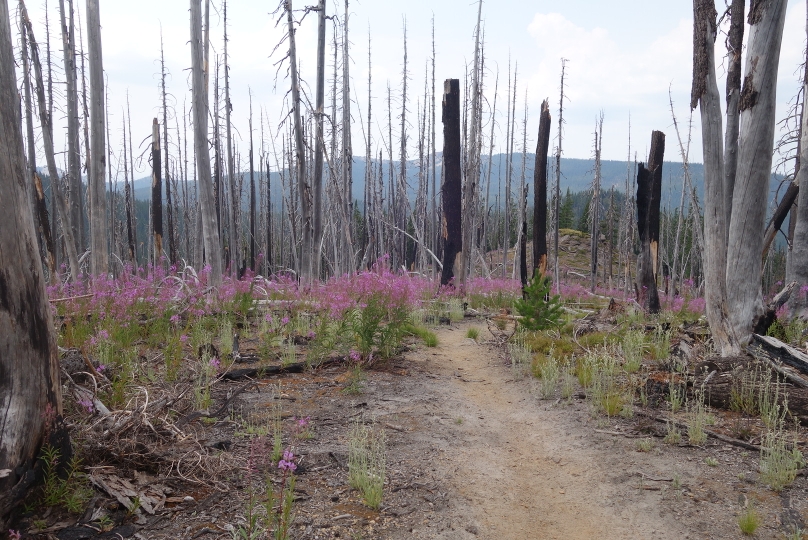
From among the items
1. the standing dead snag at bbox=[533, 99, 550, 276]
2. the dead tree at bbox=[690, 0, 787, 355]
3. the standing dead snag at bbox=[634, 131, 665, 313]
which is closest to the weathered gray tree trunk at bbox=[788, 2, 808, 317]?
the standing dead snag at bbox=[634, 131, 665, 313]

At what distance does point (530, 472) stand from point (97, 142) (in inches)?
370

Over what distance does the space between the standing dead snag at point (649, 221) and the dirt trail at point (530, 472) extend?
6.46 meters

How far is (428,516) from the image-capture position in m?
2.81

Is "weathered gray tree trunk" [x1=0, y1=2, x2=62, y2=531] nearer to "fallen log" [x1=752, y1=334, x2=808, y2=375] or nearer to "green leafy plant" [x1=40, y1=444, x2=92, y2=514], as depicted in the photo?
"green leafy plant" [x1=40, y1=444, x2=92, y2=514]

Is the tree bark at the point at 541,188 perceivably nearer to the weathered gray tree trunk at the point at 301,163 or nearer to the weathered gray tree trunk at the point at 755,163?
the weathered gray tree trunk at the point at 301,163

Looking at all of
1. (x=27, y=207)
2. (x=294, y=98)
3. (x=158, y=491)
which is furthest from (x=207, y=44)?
(x=158, y=491)

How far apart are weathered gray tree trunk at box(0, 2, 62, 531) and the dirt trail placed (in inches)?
77.3

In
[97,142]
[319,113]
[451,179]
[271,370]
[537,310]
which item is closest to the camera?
[271,370]

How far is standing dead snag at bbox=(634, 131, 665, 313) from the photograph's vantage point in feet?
34.0

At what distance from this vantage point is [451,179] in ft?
39.3

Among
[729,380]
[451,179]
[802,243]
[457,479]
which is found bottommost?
[457,479]

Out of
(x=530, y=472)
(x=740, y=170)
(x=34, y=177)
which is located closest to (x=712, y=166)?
(x=740, y=170)

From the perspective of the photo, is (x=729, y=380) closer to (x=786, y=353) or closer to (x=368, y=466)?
(x=786, y=353)

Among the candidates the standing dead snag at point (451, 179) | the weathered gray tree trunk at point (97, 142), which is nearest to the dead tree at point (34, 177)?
the weathered gray tree trunk at point (97, 142)
